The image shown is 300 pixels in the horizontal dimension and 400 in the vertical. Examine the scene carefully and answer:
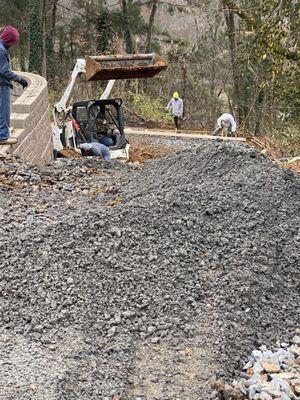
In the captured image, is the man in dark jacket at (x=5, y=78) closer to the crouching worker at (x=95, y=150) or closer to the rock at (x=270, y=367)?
the crouching worker at (x=95, y=150)

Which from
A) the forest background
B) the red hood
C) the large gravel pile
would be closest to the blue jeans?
the red hood

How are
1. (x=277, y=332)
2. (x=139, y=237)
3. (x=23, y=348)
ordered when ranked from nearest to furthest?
(x=23, y=348) < (x=277, y=332) < (x=139, y=237)

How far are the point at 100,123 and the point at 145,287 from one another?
25.0 ft

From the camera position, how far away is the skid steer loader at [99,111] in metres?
11.3

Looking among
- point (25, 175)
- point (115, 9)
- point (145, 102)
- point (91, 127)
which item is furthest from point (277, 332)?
point (115, 9)

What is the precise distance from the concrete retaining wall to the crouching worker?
2.90 ft

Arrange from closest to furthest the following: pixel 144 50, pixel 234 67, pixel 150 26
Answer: pixel 234 67, pixel 150 26, pixel 144 50

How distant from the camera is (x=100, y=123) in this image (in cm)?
1266

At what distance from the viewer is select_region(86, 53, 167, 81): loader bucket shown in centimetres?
1116

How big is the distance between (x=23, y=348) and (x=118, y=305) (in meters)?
0.99

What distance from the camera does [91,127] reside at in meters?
12.2

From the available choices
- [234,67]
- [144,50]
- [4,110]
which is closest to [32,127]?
[4,110]

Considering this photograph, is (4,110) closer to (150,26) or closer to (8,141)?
(8,141)

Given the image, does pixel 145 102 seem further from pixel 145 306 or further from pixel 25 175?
pixel 145 306
